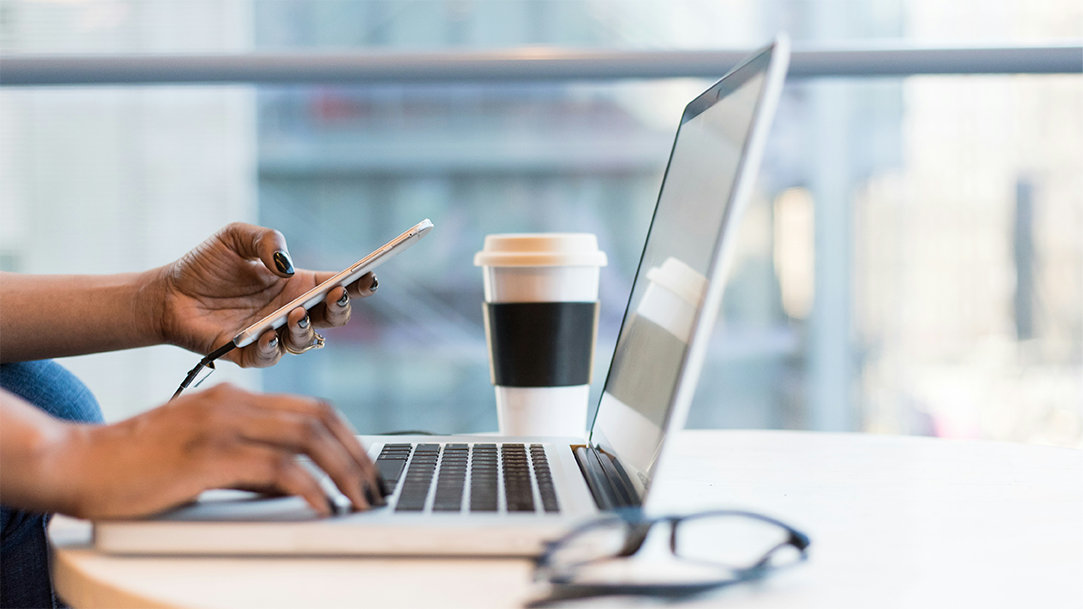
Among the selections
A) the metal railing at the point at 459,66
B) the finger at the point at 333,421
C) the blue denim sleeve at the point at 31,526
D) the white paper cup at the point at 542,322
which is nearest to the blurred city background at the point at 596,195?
the metal railing at the point at 459,66

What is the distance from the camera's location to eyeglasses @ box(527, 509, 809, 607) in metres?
0.30

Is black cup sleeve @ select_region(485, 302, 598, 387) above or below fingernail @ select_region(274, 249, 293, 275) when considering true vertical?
below

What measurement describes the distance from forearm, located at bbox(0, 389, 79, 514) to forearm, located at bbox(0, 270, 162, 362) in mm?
350

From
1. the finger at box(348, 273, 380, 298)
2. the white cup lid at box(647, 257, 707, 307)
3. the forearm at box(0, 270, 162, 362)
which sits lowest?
the forearm at box(0, 270, 162, 362)

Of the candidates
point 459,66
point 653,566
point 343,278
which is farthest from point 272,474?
point 459,66

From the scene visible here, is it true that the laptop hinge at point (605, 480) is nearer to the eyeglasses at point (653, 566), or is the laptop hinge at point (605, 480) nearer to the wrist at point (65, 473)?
the eyeglasses at point (653, 566)

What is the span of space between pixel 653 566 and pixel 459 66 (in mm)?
660

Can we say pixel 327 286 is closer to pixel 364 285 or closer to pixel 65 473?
pixel 364 285

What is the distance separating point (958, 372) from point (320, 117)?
2243 mm

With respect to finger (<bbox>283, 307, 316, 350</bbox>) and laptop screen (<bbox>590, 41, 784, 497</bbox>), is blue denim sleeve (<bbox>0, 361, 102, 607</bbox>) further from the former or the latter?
laptop screen (<bbox>590, 41, 784, 497</bbox>)

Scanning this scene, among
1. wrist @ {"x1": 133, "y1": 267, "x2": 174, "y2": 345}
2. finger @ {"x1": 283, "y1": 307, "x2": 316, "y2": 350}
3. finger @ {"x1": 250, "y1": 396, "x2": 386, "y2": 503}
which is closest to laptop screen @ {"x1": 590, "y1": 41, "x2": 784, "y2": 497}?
finger @ {"x1": 250, "y1": 396, "x2": 386, "y2": 503}

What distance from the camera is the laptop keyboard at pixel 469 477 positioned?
0.37 m

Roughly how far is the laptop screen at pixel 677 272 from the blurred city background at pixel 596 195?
2.04 meters

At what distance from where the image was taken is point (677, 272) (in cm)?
47
